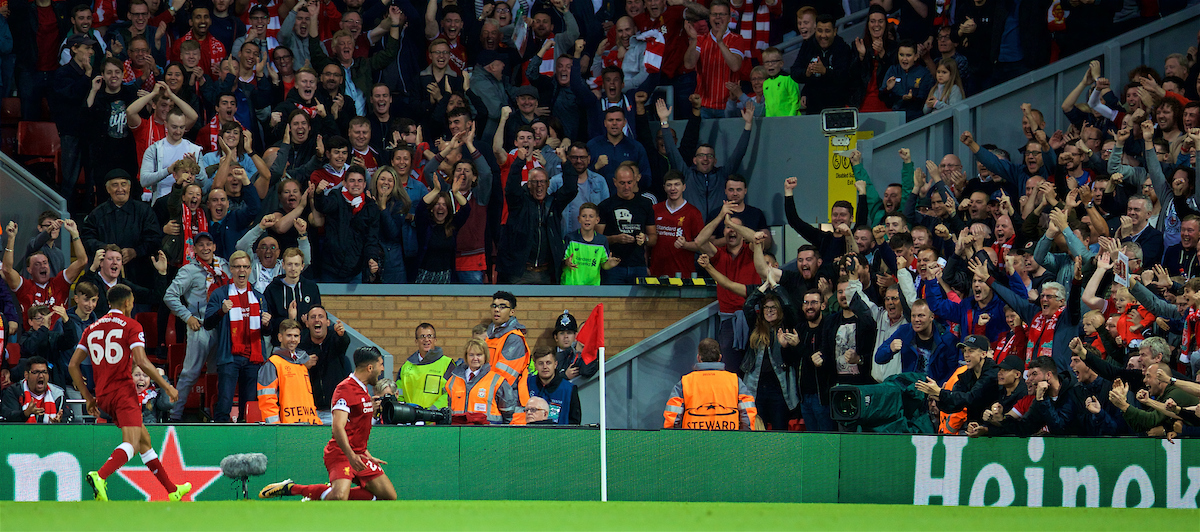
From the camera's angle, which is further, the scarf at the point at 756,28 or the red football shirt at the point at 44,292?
the scarf at the point at 756,28

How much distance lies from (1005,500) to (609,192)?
6.54 m

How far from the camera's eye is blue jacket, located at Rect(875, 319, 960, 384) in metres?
12.4

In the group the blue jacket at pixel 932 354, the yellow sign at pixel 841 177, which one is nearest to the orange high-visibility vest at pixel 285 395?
the blue jacket at pixel 932 354

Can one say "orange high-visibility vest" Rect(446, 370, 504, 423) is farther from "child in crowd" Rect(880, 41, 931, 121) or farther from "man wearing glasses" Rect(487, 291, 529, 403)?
"child in crowd" Rect(880, 41, 931, 121)

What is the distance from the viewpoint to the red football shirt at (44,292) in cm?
1395

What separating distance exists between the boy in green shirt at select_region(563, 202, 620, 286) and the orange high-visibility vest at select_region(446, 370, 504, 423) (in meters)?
2.33

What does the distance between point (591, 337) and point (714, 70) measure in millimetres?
5033

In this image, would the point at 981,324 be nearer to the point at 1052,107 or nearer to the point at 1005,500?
the point at 1005,500

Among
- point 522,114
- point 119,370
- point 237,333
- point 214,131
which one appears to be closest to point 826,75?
point 522,114

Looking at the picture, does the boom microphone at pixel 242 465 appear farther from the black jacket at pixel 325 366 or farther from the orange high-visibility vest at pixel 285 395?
the black jacket at pixel 325 366

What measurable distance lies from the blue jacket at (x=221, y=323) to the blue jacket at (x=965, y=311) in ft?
22.3

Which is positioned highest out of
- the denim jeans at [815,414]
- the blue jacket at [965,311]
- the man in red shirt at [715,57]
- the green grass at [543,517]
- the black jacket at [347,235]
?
the man in red shirt at [715,57]

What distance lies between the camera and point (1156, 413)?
10.6 m

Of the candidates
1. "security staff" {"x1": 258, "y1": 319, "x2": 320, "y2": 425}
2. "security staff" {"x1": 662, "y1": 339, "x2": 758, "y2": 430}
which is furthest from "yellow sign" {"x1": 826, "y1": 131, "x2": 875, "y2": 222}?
"security staff" {"x1": 258, "y1": 319, "x2": 320, "y2": 425}
